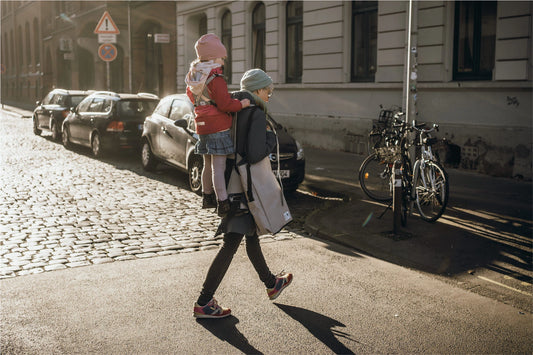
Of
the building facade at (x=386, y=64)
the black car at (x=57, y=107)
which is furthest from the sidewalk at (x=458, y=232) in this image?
the black car at (x=57, y=107)

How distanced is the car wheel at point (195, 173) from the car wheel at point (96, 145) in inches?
203

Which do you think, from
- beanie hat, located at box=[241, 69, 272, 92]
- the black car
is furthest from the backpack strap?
the black car

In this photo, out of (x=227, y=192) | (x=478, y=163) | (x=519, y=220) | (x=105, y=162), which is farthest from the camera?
(x=105, y=162)

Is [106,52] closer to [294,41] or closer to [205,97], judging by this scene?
[294,41]

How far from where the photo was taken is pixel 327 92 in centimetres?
1599

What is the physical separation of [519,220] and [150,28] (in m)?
24.6

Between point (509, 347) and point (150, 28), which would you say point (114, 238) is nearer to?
point (509, 347)

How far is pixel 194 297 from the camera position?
4.89 meters

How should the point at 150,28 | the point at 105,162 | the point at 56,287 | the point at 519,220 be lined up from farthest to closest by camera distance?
the point at 150,28
the point at 105,162
the point at 519,220
the point at 56,287

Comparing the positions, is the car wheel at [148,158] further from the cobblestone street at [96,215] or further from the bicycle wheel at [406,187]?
the bicycle wheel at [406,187]

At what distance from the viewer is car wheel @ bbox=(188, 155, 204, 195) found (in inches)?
376

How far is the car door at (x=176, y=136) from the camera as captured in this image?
1027 cm

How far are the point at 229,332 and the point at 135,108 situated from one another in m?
10.7

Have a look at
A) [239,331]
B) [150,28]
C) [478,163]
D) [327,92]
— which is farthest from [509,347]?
[150,28]
